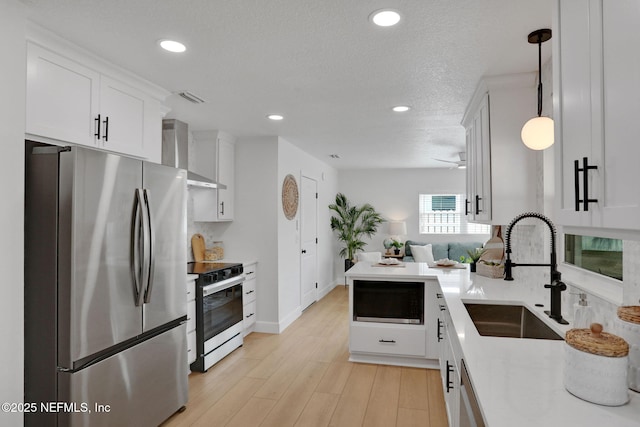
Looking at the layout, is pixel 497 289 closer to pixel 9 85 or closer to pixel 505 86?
pixel 505 86

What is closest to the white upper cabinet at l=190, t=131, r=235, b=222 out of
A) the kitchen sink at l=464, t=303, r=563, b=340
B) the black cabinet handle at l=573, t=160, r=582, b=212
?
the kitchen sink at l=464, t=303, r=563, b=340

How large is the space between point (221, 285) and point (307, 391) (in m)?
1.30

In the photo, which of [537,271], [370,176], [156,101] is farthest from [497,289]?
[370,176]

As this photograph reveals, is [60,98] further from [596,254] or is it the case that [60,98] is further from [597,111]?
[596,254]

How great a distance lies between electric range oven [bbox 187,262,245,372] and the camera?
3443 millimetres

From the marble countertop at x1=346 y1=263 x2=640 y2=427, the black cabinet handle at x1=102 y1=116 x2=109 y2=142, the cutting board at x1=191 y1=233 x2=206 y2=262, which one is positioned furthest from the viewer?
the cutting board at x1=191 y1=233 x2=206 y2=262

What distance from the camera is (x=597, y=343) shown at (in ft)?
3.45

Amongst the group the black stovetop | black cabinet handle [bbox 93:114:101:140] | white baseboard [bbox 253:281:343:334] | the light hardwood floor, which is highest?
black cabinet handle [bbox 93:114:101:140]

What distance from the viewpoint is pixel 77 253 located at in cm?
191

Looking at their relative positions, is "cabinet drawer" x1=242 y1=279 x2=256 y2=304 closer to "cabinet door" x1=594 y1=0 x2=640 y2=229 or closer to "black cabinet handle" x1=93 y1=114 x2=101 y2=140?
"black cabinet handle" x1=93 y1=114 x2=101 y2=140

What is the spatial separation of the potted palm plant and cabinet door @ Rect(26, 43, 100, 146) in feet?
17.9

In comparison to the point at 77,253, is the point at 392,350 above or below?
below

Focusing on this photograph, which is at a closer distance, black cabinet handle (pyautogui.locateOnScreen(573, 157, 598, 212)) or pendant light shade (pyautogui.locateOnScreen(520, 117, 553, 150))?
black cabinet handle (pyautogui.locateOnScreen(573, 157, 598, 212))

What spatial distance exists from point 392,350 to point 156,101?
2.92 meters
